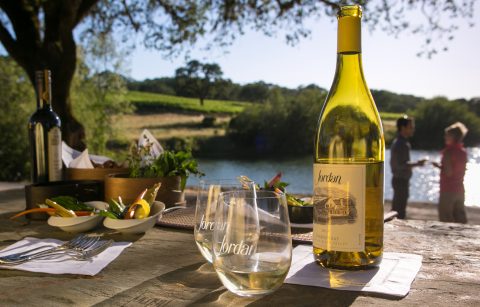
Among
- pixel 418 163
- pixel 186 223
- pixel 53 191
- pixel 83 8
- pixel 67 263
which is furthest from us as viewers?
pixel 83 8

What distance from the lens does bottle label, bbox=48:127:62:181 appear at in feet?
5.24

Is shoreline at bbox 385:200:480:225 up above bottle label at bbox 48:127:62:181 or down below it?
below

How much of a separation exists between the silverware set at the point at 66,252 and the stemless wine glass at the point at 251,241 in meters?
0.42

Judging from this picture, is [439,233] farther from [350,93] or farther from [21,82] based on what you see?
[21,82]

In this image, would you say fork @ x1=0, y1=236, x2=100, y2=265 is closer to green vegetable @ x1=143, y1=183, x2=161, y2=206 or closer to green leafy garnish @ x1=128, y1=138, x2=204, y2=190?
green vegetable @ x1=143, y1=183, x2=161, y2=206

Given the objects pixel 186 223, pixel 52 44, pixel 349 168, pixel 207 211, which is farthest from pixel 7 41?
pixel 349 168

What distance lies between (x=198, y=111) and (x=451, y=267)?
14.0 meters

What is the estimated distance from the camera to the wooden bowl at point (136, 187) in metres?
1.45

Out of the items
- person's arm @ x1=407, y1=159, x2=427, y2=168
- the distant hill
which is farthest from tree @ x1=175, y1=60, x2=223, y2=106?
person's arm @ x1=407, y1=159, x2=427, y2=168

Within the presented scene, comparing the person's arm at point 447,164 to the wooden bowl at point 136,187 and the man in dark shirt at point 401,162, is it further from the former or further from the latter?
the wooden bowl at point 136,187

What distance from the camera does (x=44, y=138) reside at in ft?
5.25

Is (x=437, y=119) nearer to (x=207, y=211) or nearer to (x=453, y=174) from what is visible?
(x=453, y=174)

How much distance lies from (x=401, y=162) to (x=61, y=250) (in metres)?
4.08

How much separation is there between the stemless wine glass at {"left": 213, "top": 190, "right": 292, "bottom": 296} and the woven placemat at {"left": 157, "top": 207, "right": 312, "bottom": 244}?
440 millimetres
